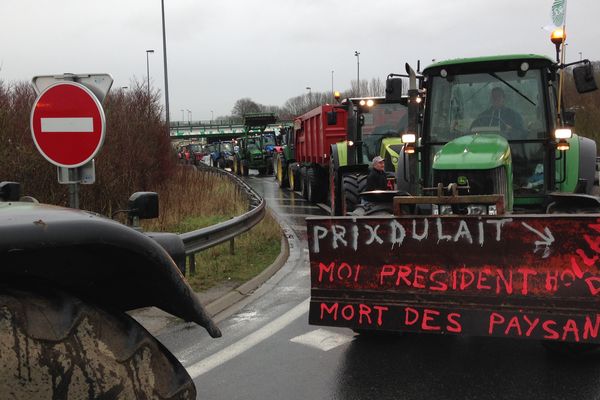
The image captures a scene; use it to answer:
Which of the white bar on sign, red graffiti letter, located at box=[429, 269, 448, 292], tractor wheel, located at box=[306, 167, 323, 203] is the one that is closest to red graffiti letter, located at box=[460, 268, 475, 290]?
red graffiti letter, located at box=[429, 269, 448, 292]

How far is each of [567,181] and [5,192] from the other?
20.2 feet

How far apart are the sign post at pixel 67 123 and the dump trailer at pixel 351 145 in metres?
5.79

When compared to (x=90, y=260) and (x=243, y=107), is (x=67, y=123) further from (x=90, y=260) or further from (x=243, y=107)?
(x=243, y=107)

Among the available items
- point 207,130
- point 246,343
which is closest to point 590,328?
point 246,343

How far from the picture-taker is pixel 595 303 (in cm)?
444

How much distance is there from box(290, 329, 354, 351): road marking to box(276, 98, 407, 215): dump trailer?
199 inches

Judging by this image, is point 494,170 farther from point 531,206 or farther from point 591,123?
point 591,123

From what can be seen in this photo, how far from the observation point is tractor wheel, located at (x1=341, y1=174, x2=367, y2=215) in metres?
12.5

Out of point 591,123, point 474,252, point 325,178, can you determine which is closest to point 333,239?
point 474,252

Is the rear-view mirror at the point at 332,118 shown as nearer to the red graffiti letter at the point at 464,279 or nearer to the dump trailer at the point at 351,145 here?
the dump trailer at the point at 351,145

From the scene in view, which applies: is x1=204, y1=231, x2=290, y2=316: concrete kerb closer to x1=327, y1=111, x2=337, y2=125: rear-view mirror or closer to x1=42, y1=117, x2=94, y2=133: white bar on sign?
x1=42, y1=117, x2=94, y2=133: white bar on sign

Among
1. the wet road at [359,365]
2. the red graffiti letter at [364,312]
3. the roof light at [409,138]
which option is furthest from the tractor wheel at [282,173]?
the red graffiti letter at [364,312]

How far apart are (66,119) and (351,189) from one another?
317 inches

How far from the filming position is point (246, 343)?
5652mm
